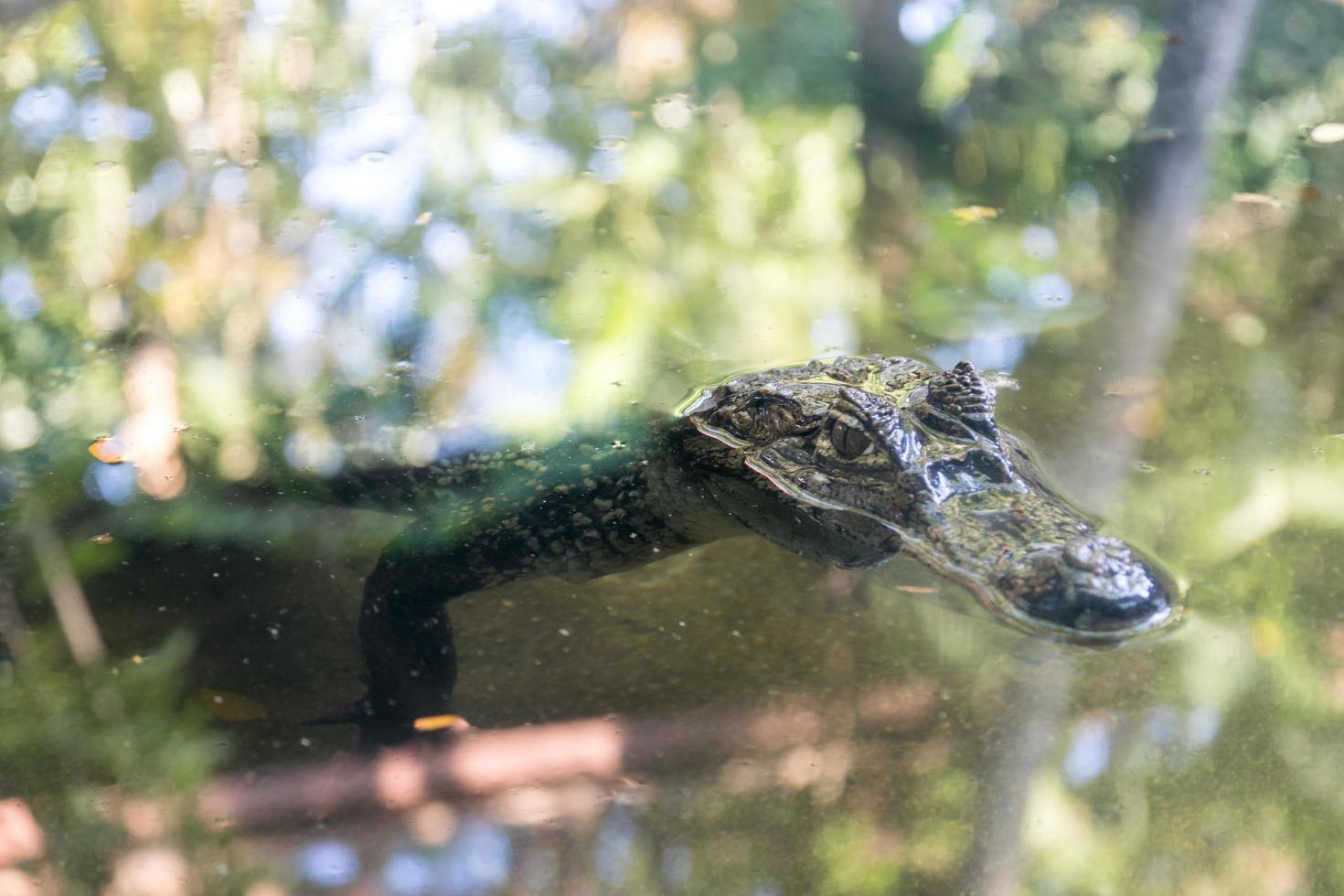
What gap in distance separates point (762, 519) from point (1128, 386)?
1149 millimetres

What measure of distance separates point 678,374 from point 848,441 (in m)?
0.75

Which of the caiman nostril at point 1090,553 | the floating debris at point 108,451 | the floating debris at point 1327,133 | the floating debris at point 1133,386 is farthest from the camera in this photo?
the floating debris at point 1327,133

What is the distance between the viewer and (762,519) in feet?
8.82

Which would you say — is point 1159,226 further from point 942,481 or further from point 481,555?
point 481,555

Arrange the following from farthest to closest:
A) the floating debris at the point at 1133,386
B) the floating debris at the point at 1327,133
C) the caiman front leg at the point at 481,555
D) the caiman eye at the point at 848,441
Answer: the floating debris at the point at 1327,133 < the floating debris at the point at 1133,386 < the caiman eye at the point at 848,441 < the caiman front leg at the point at 481,555

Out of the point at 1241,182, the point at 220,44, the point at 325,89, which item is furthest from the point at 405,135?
the point at 1241,182

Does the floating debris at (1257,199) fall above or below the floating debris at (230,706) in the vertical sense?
above

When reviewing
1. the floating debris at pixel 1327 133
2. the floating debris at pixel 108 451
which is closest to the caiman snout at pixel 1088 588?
the floating debris at pixel 108 451

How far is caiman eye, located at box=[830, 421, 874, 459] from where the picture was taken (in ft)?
8.32

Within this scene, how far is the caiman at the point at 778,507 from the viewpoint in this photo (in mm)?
2240

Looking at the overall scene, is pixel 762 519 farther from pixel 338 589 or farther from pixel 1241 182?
pixel 1241 182

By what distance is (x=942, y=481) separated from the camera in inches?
97.1

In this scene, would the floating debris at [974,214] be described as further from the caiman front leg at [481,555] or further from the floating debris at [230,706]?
the floating debris at [230,706]

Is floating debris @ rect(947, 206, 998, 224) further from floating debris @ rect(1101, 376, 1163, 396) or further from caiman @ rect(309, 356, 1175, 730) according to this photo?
caiman @ rect(309, 356, 1175, 730)
